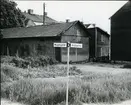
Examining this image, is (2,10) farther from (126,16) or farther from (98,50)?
(126,16)

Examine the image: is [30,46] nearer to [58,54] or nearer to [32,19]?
[58,54]

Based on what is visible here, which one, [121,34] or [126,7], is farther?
[121,34]

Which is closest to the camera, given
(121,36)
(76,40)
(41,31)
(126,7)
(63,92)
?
(63,92)

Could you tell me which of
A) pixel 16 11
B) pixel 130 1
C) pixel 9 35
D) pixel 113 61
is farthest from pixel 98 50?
pixel 16 11

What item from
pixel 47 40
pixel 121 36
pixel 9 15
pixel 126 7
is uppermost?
pixel 9 15

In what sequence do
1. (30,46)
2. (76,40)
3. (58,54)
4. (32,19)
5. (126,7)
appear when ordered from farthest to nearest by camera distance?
(32,19) → (30,46) → (76,40) → (126,7) → (58,54)

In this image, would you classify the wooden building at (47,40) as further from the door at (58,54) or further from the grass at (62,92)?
the grass at (62,92)

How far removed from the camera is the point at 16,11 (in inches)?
1694

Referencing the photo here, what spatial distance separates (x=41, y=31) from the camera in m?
31.4

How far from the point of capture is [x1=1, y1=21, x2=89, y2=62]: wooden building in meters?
28.5

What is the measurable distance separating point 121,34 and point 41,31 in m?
10.1

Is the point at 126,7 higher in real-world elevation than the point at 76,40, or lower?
higher

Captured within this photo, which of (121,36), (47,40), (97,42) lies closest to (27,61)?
(47,40)

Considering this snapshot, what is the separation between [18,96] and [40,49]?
2113 centimetres
